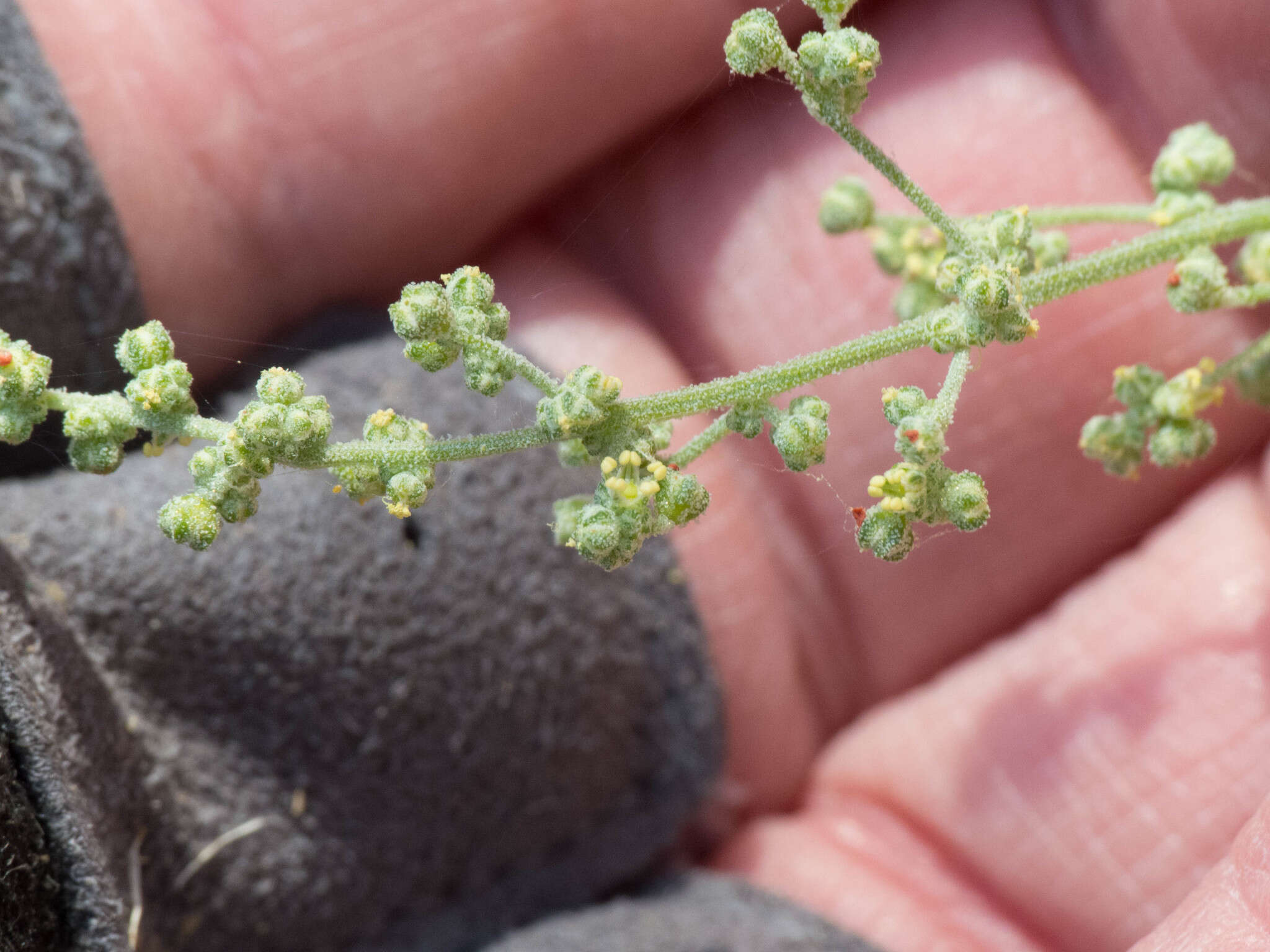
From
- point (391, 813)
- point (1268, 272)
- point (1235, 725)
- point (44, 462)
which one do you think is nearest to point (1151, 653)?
point (1235, 725)

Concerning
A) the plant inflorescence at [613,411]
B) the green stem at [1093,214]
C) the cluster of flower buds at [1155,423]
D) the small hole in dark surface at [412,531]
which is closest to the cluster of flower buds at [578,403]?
the plant inflorescence at [613,411]

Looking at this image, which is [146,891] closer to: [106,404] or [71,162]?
[106,404]

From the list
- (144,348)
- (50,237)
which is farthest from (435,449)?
(50,237)

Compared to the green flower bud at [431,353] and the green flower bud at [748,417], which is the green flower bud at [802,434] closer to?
the green flower bud at [748,417]

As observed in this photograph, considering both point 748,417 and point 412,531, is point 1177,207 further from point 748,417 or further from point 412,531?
point 412,531

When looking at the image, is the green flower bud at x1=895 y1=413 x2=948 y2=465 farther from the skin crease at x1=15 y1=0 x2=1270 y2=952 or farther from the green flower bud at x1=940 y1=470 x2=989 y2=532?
the skin crease at x1=15 y1=0 x2=1270 y2=952
